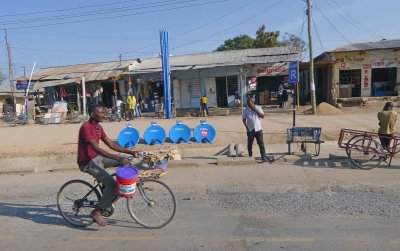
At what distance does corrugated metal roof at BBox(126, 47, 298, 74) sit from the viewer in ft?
85.2

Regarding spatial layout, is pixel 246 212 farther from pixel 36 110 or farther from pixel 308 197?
pixel 36 110

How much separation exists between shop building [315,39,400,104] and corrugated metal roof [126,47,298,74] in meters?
2.84

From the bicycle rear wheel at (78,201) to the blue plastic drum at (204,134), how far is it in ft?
25.9

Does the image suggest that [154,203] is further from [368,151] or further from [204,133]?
[204,133]

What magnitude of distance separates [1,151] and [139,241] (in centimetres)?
1129

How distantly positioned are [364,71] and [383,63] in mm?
1213

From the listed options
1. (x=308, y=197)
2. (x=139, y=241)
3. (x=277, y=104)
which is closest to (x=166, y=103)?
(x=277, y=104)

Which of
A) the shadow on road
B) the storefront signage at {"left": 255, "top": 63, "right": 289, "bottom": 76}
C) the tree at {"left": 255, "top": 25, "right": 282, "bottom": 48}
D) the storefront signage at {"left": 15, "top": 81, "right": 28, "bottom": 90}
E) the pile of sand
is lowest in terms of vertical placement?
Answer: the shadow on road

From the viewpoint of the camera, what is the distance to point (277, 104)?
1056 inches

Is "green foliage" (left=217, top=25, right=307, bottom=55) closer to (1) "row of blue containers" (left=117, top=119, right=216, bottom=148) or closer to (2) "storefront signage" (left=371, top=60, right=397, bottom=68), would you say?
(2) "storefront signage" (left=371, top=60, right=397, bottom=68)

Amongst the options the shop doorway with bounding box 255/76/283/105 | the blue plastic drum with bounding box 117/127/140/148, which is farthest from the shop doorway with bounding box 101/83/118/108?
the blue plastic drum with bounding box 117/127/140/148

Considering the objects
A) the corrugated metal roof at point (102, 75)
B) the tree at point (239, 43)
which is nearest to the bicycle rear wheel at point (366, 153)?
the corrugated metal roof at point (102, 75)

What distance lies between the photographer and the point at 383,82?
25.4 m

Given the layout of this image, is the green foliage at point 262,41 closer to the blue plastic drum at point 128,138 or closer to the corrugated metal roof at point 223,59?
the corrugated metal roof at point 223,59
